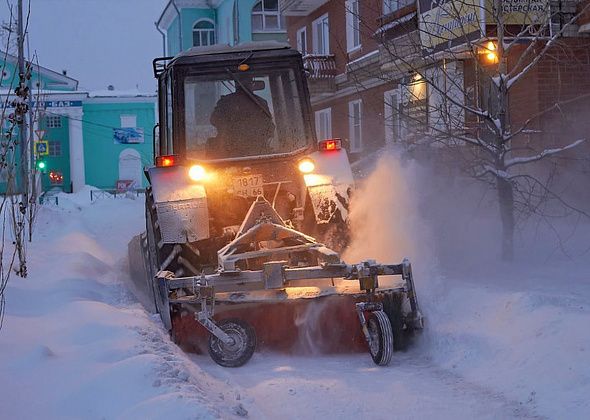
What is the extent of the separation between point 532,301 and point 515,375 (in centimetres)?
112

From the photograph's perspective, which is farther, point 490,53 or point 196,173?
point 490,53

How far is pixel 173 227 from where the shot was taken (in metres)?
7.41

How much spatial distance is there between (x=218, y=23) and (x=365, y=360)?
1428 inches

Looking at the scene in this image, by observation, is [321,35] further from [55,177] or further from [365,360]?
[55,177]

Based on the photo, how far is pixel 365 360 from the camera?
6.61 m

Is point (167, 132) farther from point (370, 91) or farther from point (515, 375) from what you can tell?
point (370, 91)

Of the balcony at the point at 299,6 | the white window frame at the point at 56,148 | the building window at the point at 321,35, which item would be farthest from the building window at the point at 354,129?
the white window frame at the point at 56,148

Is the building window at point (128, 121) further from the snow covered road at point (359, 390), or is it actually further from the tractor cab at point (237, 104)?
the snow covered road at point (359, 390)

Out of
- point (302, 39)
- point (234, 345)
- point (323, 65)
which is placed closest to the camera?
point (234, 345)

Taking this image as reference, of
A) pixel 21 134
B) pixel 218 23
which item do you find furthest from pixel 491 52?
pixel 218 23

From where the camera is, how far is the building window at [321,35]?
85.6 feet

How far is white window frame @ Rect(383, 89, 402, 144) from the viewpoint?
10386 millimetres

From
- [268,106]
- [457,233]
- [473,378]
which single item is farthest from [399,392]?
[457,233]

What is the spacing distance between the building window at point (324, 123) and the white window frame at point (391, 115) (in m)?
8.30
